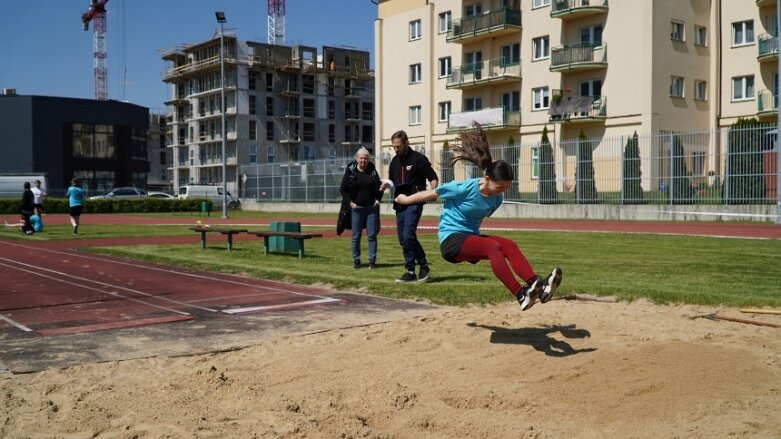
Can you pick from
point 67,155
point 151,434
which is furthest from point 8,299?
point 67,155

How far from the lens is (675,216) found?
28.2 m

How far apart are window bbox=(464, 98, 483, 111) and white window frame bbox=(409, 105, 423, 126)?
13.3 ft

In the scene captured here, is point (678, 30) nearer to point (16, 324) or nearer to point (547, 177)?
point (547, 177)

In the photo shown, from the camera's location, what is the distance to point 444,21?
172ft

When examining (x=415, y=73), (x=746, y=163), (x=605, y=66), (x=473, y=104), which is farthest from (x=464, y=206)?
(x=415, y=73)

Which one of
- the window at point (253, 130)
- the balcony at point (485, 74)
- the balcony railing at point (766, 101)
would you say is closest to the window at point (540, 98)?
the balcony at point (485, 74)

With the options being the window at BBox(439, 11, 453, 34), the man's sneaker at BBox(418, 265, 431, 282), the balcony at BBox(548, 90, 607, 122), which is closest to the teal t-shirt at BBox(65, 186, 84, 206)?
the man's sneaker at BBox(418, 265, 431, 282)

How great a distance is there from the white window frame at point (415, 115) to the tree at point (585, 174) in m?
23.3

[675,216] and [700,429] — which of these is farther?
[675,216]

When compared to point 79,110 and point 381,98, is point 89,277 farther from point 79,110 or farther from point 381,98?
point 79,110

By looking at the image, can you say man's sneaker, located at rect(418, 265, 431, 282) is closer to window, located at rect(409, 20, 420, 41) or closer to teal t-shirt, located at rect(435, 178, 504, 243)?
teal t-shirt, located at rect(435, 178, 504, 243)

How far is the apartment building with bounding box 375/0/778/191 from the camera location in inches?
1608

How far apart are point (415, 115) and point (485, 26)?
370 inches

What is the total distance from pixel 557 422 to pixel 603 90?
40.4 m
